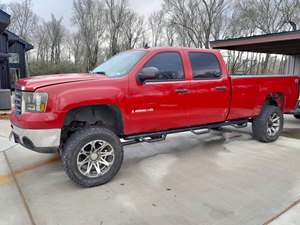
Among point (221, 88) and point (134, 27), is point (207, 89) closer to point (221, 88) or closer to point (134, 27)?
point (221, 88)

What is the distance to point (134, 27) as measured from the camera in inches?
1475

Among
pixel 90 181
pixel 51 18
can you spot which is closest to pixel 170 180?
pixel 90 181

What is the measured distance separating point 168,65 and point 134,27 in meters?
34.6

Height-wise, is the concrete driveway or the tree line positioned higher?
the tree line

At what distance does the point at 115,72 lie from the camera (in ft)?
14.5

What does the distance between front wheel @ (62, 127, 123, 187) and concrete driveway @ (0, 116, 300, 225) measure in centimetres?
17

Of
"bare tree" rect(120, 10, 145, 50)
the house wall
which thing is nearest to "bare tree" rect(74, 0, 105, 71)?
"bare tree" rect(120, 10, 145, 50)

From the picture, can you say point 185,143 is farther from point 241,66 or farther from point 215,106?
→ point 241,66

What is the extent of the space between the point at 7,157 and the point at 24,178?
127 centimetres

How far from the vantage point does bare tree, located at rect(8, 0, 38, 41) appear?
38719 mm

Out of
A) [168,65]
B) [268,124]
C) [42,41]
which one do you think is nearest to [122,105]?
[168,65]

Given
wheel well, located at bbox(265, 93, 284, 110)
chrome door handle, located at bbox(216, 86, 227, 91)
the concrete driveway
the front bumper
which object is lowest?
the concrete driveway

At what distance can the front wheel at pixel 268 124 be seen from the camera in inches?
243

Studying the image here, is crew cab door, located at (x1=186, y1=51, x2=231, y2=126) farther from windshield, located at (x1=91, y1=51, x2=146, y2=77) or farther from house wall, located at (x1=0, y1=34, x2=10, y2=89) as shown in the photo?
house wall, located at (x1=0, y1=34, x2=10, y2=89)
